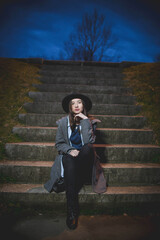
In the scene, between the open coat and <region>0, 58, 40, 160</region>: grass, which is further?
<region>0, 58, 40, 160</region>: grass

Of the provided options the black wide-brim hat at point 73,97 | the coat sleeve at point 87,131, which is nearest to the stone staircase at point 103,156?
the coat sleeve at point 87,131

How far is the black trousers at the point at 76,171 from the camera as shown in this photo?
1990mm

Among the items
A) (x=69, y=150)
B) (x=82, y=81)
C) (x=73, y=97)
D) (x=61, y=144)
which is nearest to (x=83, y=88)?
(x=82, y=81)

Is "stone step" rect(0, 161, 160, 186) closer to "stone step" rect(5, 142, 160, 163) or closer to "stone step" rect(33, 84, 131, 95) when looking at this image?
"stone step" rect(5, 142, 160, 163)

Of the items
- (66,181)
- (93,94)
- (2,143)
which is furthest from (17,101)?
(66,181)

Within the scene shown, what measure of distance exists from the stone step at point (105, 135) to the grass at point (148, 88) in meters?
0.30

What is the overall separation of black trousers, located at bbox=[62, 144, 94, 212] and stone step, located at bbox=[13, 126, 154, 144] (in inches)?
35.7

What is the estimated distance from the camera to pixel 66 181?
6.73 ft

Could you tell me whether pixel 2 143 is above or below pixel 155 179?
above

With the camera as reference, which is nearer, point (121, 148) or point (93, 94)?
point (121, 148)

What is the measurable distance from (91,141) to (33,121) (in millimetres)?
1681

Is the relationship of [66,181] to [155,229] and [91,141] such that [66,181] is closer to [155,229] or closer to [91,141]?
[91,141]

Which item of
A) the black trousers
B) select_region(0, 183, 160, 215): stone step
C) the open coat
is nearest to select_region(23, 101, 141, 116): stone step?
the open coat

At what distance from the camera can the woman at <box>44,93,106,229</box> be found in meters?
2.01
